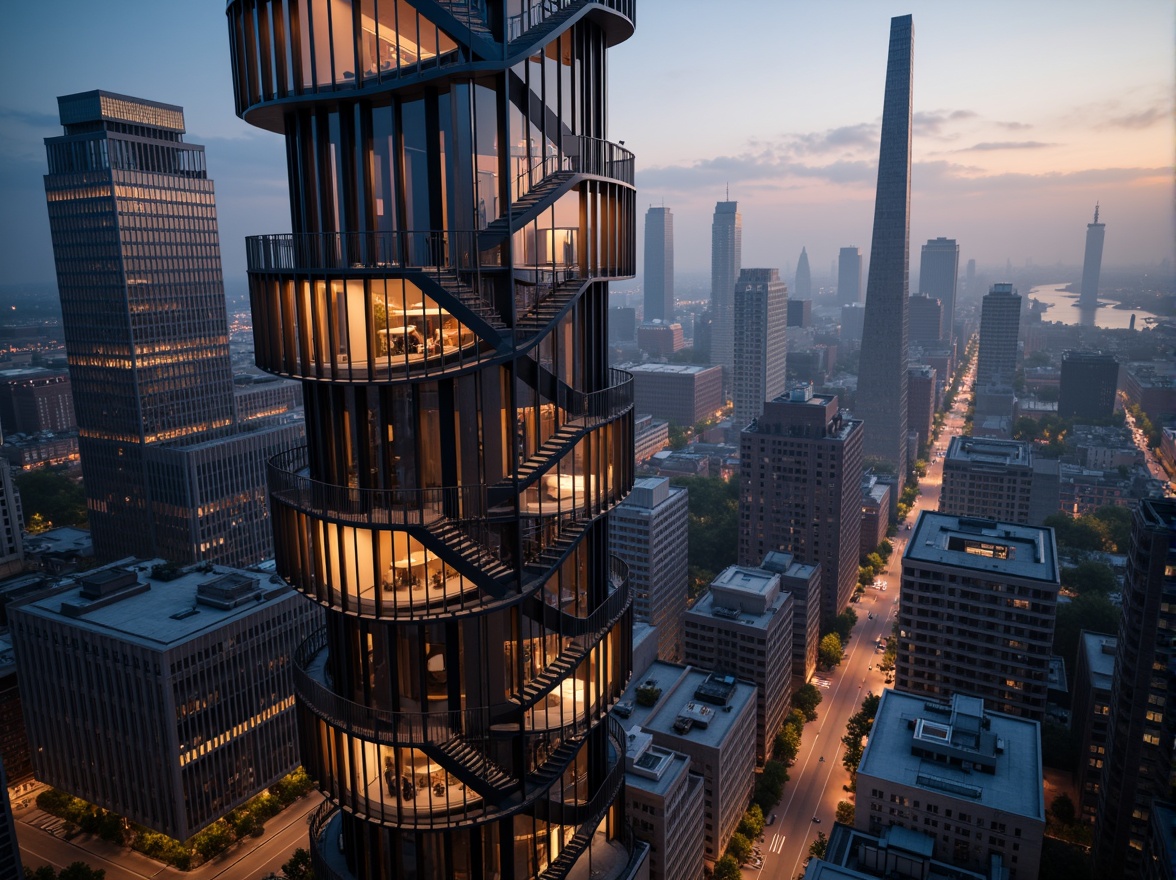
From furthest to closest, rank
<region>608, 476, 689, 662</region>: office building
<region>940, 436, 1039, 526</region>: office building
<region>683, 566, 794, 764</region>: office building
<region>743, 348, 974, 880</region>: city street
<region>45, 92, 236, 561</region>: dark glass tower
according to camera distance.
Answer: <region>940, 436, 1039, 526</region>: office building → <region>45, 92, 236, 561</region>: dark glass tower → <region>608, 476, 689, 662</region>: office building → <region>683, 566, 794, 764</region>: office building → <region>743, 348, 974, 880</region>: city street

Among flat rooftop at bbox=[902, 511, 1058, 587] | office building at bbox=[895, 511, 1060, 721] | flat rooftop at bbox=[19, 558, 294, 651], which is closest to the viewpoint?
flat rooftop at bbox=[19, 558, 294, 651]

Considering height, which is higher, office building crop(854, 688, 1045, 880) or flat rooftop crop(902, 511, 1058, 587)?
flat rooftop crop(902, 511, 1058, 587)

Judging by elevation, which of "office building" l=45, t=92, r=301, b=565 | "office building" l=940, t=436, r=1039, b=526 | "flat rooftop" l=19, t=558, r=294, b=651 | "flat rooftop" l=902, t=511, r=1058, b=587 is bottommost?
"office building" l=940, t=436, r=1039, b=526

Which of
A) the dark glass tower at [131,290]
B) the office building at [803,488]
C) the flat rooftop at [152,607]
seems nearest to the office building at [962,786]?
the office building at [803,488]

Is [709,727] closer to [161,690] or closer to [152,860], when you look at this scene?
[161,690]

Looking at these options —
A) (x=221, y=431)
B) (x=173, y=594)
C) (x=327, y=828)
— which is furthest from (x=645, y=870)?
(x=221, y=431)

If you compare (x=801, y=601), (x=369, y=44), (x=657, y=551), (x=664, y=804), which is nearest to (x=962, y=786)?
(x=664, y=804)

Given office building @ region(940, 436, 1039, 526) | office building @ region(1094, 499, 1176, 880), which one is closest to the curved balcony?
office building @ region(1094, 499, 1176, 880)

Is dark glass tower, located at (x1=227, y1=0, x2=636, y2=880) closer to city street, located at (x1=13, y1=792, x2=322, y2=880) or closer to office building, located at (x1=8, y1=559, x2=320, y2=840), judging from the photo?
office building, located at (x1=8, y1=559, x2=320, y2=840)
